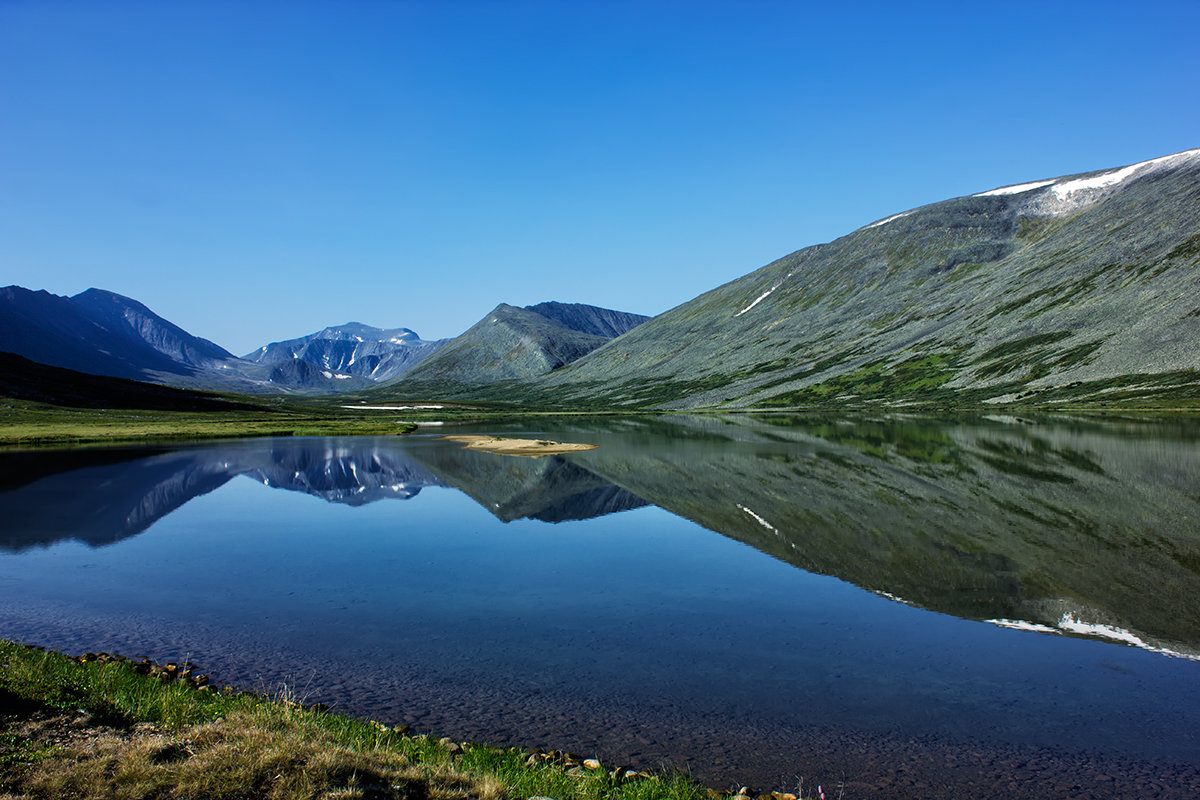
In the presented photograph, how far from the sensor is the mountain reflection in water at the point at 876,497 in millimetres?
25828

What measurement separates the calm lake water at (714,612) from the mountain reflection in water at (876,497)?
0.87 feet

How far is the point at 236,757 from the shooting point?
10.4m

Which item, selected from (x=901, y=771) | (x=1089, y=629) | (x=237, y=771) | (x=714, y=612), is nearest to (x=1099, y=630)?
(x=1089, y=629)

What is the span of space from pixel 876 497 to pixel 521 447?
5627cm

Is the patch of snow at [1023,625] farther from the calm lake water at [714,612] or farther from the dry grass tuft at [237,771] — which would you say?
the dry grass tuft at [237,771]

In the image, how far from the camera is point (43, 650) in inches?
723

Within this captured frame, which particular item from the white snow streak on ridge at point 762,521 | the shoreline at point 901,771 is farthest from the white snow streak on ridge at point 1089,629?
the white snow streak on ridge at point 762,521

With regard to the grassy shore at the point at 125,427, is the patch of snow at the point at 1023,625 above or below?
below

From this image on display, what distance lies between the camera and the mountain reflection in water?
84.7 feet

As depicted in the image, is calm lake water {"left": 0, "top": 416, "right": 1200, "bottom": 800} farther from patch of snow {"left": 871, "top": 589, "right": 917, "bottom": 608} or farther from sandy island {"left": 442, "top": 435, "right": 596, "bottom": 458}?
sandy island {"left": 442, "top": 435, "right": 596, "bottom": 458}

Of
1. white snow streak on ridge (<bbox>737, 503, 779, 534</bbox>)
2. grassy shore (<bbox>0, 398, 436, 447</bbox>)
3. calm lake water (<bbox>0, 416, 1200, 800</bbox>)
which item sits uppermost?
grassy shore (<bbox>0, 398, 436, 447</bbox>)

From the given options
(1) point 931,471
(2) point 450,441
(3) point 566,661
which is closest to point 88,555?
(3) point 566,661

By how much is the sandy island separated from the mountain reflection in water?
3.94 meters

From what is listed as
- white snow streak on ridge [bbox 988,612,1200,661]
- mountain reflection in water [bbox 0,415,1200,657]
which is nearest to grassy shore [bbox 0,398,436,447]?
mountain reflection in water [bbox 0,415,1200,657]
